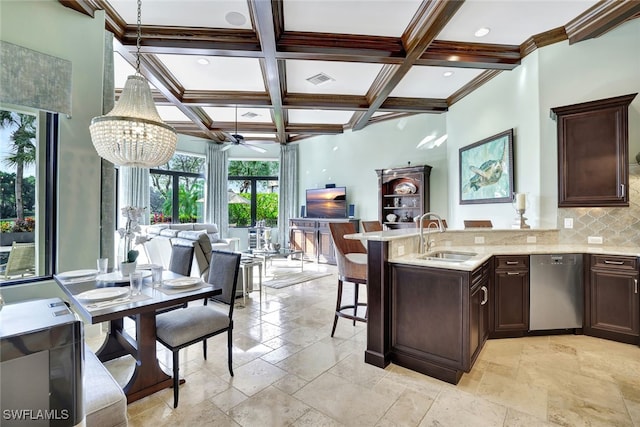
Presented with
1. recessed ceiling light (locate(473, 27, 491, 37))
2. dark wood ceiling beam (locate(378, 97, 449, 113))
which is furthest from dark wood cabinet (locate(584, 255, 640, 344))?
dark wood ceiling beam (locate(378, 97, 449, 113))

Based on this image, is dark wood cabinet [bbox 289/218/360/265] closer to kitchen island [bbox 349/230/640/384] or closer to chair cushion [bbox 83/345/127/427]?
kitchen island [bbox 349/230/640/384]

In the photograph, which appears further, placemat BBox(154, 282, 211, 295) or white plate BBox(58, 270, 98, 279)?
white plate BBox(58, 270, 98, 279)

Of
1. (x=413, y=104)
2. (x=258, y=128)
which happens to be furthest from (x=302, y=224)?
(x=413, y=104)

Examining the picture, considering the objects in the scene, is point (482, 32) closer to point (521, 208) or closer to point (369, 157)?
point (521, 208)

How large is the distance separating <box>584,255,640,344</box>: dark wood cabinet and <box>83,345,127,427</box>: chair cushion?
4.02 metres

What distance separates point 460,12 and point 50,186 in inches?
177

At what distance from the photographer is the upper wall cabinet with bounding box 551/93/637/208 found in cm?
299

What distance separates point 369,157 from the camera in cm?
702

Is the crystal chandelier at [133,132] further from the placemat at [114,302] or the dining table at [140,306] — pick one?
the placemat at [114,302]

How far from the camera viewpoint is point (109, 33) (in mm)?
3176

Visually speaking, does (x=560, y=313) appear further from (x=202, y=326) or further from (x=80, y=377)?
(x=80, y=377)

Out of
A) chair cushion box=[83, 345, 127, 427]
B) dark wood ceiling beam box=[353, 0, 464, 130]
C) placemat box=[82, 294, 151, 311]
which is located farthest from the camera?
dark wood ceiling beam box=[353, 0, 464, 130]

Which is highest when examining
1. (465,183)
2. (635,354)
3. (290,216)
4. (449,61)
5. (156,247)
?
(449,61)

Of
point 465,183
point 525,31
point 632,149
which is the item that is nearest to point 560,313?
point 632,149
